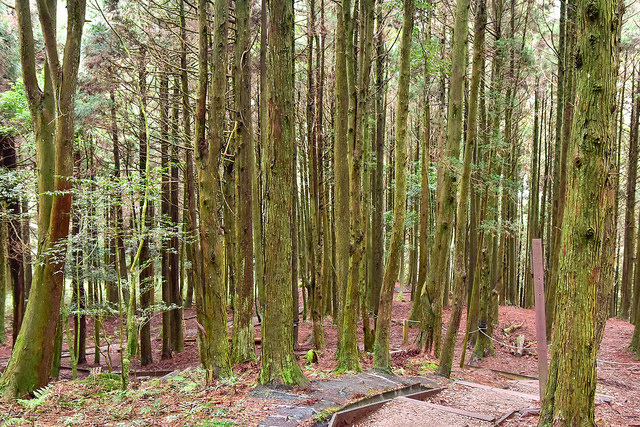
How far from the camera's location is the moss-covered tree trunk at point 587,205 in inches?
155

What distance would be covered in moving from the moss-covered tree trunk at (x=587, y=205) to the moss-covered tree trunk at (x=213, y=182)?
5211 millimetres

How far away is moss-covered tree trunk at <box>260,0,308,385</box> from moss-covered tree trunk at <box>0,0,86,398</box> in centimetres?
448

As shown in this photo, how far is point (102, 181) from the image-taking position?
24.2 ft

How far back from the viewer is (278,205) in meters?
6.09

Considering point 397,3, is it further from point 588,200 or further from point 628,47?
point 628,47

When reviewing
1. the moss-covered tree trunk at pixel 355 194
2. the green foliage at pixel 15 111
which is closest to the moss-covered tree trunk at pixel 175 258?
the green foliage at pixel 15 111

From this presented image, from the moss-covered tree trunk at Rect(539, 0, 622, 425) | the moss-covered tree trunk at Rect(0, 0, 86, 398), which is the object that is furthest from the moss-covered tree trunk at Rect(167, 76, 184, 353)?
the moss-covered tree trunk at Rect(539, 0, 622, 425)

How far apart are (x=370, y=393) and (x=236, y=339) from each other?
12.4ft

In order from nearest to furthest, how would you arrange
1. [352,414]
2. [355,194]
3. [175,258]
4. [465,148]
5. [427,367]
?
[352,414] → [355,194] → [465,148] → [427,367] → [175,258]

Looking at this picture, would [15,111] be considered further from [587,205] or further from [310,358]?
[587,205]

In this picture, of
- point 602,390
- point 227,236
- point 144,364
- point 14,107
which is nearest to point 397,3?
point 227,236

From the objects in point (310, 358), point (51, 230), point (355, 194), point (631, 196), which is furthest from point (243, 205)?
point (631, 196)

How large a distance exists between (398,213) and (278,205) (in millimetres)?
2524

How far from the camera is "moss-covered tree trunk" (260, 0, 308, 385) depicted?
5.92 meters
